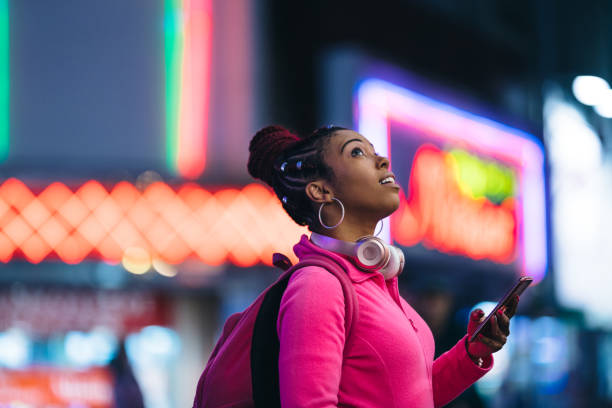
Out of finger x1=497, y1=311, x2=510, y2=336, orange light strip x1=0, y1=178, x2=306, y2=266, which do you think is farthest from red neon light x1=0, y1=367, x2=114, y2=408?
A: finger x1=497, y1=311, x2=510, y2=336

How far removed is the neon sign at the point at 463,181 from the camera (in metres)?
10.3

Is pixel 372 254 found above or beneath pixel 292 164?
beneath

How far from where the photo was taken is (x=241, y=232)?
27.9 ft

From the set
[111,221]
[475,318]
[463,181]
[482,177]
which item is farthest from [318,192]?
[482,177]

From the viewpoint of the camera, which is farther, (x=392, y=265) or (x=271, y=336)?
(x=392, y=265)

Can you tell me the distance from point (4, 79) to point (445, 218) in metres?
Result: 5.42

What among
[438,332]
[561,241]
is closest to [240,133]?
[438,332]

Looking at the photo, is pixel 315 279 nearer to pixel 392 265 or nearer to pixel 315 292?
pixel 315 292

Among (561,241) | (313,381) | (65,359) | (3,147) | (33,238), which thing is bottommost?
(313,381)

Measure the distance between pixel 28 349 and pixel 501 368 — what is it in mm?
9437

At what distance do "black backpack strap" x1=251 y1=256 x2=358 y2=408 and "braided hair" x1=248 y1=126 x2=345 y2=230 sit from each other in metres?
0.22

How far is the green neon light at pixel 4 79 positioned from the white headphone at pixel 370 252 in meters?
7.46

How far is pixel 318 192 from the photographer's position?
7.48 feet

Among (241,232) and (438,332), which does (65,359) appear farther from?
(438,332)
